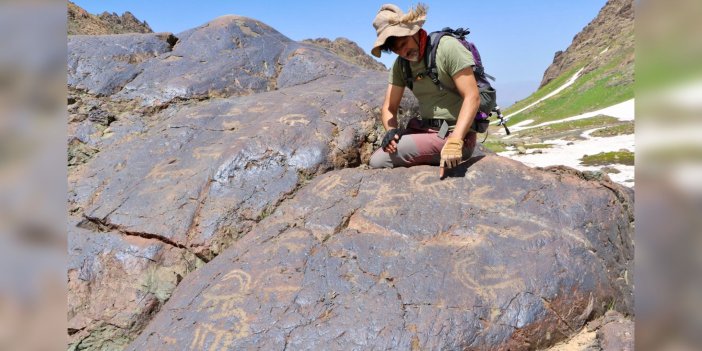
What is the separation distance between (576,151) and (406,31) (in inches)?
1134

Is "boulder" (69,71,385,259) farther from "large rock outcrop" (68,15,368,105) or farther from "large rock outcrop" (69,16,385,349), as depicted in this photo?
"large rock outcrop" (68,15,368,105)

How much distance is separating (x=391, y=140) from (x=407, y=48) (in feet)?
4.24

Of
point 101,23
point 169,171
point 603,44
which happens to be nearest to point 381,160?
point 169,171

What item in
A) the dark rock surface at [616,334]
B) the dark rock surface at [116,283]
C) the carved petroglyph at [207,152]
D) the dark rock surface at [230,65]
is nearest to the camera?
the dark rock surface at [616,334]

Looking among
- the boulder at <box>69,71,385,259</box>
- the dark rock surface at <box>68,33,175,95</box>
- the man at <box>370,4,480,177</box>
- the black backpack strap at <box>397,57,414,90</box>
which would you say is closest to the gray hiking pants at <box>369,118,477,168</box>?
the man at <box>370,4,480,177</box>

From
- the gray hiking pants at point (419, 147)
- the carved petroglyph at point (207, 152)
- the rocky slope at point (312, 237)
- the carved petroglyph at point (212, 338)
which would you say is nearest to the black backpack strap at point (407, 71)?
the gray hiking pants at point (419, 147)

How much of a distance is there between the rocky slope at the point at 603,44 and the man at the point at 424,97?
7777 centimetres

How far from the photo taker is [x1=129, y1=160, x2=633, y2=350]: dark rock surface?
4.60 m

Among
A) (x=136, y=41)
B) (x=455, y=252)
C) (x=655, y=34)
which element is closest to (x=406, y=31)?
(x=455, y=252)

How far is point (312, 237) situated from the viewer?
5.71 m

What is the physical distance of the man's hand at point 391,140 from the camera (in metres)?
6.71

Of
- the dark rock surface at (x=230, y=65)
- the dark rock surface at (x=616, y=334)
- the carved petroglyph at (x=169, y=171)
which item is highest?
the dark rock surface at (x=230, y=65)

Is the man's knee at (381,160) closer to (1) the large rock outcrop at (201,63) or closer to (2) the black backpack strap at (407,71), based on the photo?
(2) the black backpack strap at (407,71)

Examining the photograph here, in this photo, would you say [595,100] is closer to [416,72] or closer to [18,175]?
[416,72]
